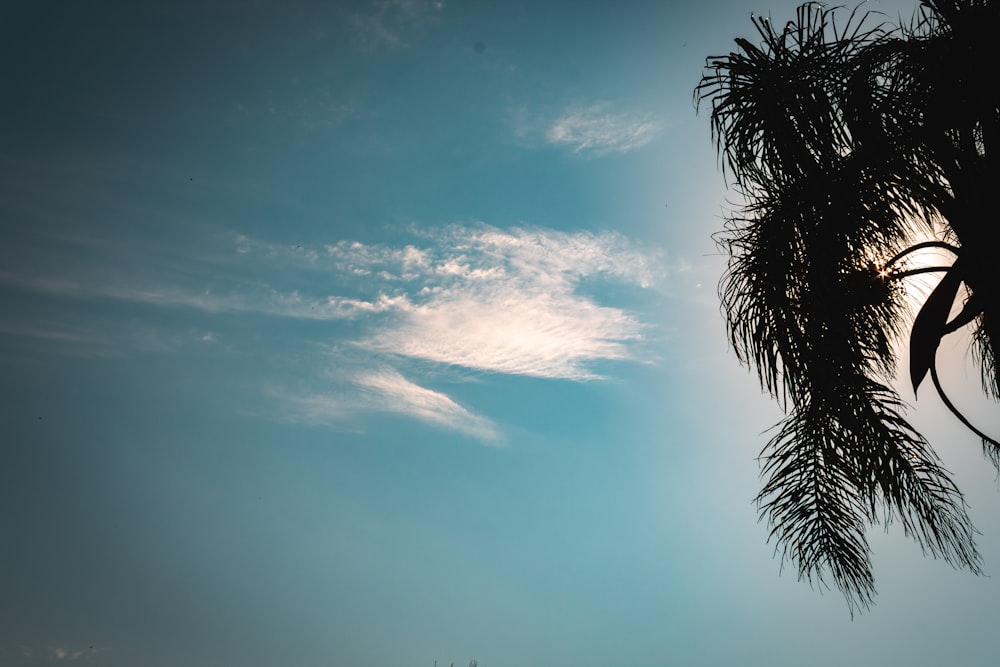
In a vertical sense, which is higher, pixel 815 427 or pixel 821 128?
pixel 821 128

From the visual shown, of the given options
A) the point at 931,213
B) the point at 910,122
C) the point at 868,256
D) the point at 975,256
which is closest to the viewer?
the point at 975,256

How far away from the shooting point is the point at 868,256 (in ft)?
24.7

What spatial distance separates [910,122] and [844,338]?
214 cm

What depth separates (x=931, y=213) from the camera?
699cm

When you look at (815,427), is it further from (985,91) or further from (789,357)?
(985,91)

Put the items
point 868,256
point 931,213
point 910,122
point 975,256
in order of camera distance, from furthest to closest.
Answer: point 868,256, point 931,213, point 910,122, point 975,256

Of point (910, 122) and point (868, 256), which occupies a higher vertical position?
point (910, 122)

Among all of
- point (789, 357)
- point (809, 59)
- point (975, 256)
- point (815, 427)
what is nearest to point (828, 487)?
point (815, 427)

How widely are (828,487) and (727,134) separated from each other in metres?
3.97

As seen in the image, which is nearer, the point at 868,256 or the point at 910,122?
the point at 910,122

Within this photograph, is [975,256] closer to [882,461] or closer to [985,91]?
[985,91]

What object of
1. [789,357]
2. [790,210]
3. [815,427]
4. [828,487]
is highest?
[790,210]

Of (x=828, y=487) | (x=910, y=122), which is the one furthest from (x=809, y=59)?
(x=828, y=487)

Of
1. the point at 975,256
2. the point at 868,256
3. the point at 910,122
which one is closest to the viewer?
the point at 975,256
